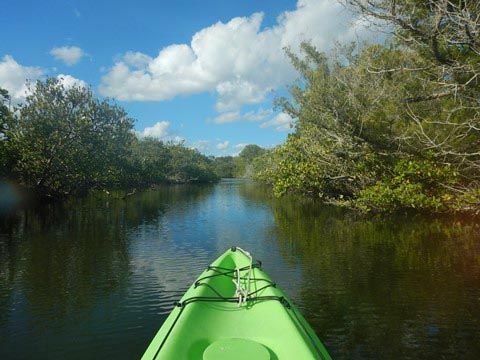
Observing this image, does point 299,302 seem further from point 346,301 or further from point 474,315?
point 474,315

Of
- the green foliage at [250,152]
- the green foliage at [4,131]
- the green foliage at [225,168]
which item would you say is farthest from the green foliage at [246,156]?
the green foliage at [4,131]

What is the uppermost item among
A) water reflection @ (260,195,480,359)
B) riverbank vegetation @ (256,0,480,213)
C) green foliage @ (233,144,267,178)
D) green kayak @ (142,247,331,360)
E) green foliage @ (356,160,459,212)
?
green foliage @ (233,144,267,178)

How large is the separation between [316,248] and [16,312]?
10391 mm

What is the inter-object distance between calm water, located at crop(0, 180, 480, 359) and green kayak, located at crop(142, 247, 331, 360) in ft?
5.20

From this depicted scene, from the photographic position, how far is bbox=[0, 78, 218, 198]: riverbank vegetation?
28109 mm

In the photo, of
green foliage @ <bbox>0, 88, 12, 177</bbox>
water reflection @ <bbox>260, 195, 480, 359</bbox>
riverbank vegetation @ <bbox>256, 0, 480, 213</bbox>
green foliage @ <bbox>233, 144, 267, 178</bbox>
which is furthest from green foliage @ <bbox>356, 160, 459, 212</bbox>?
green foliage @ <bbox>233, 144, 267, 178</bbox>

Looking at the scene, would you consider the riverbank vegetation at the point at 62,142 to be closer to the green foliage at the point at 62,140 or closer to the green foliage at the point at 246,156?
the green foliage at the point at 62,140

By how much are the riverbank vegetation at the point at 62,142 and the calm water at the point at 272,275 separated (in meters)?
9.67

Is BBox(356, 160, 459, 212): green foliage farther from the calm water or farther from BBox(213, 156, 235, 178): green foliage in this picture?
BBox(213, 156, 235, 178): green foliage

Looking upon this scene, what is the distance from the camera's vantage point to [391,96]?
1210 cm

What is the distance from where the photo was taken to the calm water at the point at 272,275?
688cm

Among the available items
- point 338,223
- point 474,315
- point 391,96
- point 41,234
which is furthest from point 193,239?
point 474,315

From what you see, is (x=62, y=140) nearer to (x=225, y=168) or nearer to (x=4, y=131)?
(x=4, y=131)

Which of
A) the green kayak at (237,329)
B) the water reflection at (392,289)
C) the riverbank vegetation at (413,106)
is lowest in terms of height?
the water reflection at (392,289)
